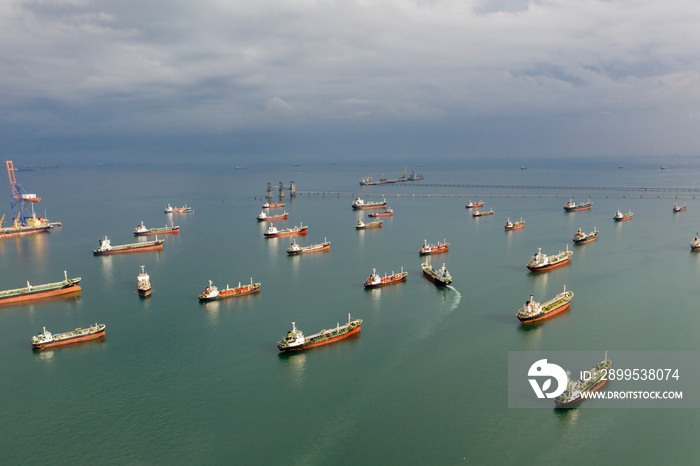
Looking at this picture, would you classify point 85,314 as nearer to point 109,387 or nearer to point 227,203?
point 109,387

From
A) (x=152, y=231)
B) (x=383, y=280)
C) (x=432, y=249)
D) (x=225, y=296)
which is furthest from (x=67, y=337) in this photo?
(x=152, y=231)

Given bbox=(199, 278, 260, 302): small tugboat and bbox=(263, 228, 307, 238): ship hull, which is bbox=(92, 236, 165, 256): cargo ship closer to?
bbox=(263, 228, 307, 238): ship hull

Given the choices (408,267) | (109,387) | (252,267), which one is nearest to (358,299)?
(408,267)

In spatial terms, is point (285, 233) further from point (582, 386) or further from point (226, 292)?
point (582, 386)

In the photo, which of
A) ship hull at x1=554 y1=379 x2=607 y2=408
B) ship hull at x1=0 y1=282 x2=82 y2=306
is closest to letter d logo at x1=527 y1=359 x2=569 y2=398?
ship hull at x1=554 y1=379 x2=607 y2=408

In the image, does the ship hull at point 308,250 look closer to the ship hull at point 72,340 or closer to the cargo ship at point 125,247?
the cargo ship at point 125,247

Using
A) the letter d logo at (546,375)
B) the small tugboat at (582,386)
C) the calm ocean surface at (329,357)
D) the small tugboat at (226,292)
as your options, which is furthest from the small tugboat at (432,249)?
the small tugboat at (582,386)
